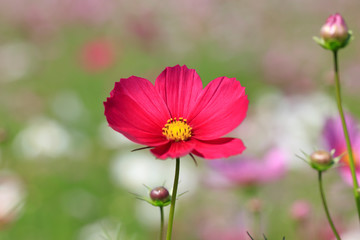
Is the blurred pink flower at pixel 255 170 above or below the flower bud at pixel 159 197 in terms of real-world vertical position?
above

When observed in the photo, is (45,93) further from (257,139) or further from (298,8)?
(298,8)

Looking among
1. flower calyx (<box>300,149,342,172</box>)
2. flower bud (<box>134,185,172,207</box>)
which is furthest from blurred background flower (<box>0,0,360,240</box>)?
flower calyx (<box>300,149,342,172</box>)

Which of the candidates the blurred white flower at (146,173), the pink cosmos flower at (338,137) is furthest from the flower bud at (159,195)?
the blurred white flower at (146,173)

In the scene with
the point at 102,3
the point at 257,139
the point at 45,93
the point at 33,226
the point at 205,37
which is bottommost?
the point at 33,226

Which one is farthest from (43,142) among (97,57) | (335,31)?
(335,31)

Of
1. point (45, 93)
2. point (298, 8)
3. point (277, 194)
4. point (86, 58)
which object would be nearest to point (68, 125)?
point (86, 58)

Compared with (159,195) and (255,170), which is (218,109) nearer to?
(159,195)

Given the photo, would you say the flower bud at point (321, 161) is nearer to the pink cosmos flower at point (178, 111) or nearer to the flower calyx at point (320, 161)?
the flower calyx at point (320, 161)
